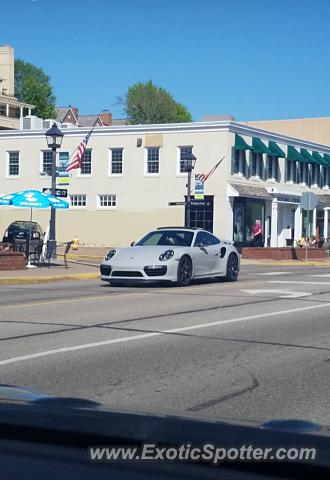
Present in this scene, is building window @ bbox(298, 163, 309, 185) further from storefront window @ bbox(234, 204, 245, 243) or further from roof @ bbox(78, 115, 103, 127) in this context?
roof @ bbox(78, 115, 103, 127)

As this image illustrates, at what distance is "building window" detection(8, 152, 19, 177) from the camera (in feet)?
161

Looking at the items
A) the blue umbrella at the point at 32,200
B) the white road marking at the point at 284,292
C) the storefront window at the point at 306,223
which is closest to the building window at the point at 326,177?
the storefront window at the point at 306,223

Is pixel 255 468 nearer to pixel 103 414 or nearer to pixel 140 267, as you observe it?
pixel 103 414

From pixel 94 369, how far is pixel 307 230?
43476mm

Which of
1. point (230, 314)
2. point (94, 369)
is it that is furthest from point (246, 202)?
point (94, 369)

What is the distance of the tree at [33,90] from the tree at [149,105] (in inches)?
362

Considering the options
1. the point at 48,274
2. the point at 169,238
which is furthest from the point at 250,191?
the point at 169,238

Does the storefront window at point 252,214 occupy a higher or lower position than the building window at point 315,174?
lower

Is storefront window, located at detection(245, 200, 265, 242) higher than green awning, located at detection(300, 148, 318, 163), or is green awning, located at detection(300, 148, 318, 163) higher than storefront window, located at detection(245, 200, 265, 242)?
green awning, located at detection(300, 148, 318, 163)

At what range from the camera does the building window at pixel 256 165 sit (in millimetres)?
46469

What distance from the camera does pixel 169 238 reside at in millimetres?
19609

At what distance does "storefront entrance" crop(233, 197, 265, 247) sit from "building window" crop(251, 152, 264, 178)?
1582 mm

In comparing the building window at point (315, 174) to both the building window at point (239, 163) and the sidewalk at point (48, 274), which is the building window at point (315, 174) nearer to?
the building window at point (239, 163)

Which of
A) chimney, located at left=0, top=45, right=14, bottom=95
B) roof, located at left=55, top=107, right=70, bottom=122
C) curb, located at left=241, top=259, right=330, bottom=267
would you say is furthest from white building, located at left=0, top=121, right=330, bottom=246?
roof, located at left=55, top=107, right=70, bottom=122
